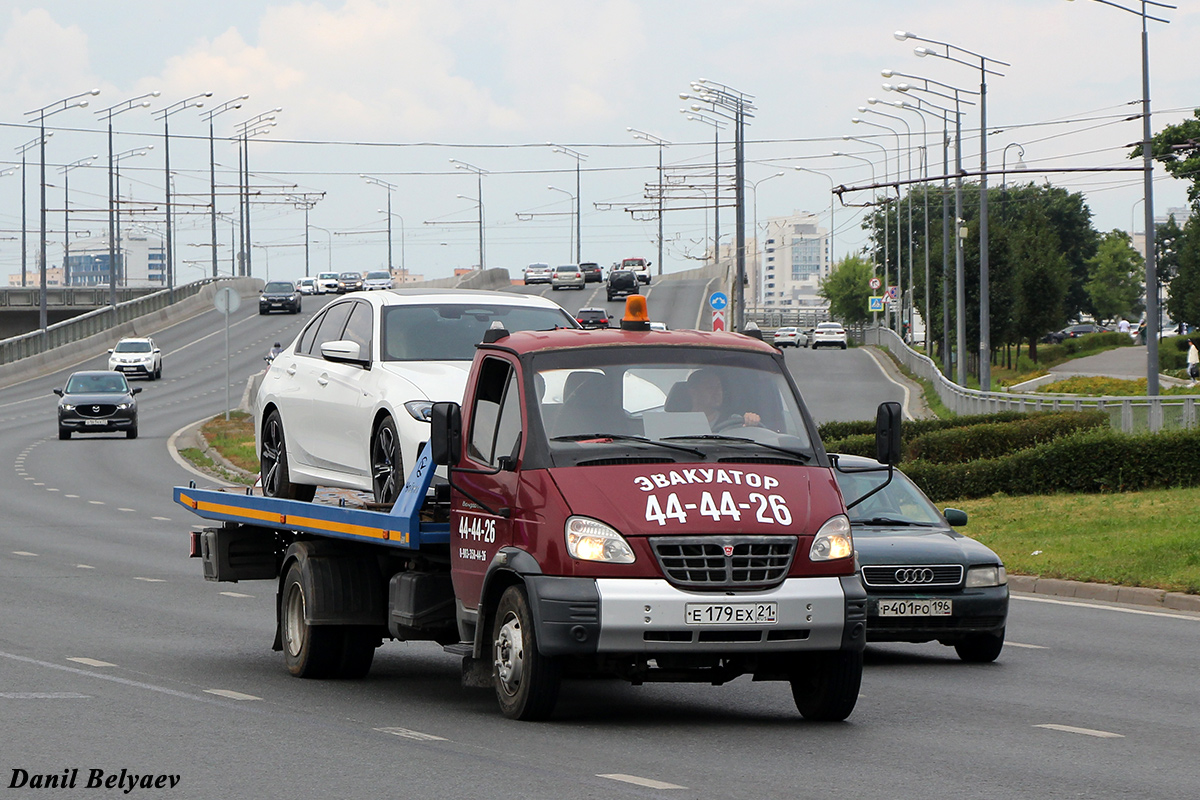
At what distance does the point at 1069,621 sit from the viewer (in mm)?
15688

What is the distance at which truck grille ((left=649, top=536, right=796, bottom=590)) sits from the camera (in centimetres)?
880

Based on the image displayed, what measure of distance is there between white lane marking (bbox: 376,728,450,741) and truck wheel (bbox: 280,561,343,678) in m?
2.13

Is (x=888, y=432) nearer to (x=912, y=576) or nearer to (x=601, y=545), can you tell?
(x=601, y=545)

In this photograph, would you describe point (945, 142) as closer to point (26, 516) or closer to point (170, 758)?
point (26, 516)

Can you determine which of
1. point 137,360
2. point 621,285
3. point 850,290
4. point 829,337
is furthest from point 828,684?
point 850,290

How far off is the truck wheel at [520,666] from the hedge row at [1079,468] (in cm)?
1783

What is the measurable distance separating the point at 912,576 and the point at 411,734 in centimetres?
483

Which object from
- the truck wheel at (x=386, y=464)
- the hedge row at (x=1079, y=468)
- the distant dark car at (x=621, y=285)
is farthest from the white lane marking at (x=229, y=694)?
the distant dark car at (x=621, y=285)

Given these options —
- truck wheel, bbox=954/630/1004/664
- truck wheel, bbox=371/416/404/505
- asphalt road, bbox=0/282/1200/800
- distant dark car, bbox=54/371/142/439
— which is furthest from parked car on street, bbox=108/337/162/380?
truck wheel, bbox=371/416/404/505

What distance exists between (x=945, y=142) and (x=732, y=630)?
177 ft

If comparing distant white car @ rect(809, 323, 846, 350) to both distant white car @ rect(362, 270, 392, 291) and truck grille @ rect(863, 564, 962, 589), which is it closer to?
distant white car @ rect(362, 270, 392, 291)

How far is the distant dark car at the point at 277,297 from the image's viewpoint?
92.6 metres

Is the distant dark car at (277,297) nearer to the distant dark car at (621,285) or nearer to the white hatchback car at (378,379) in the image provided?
the distant dark car at (621,285)

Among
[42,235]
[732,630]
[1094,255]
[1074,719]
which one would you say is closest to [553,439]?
[732,630]
